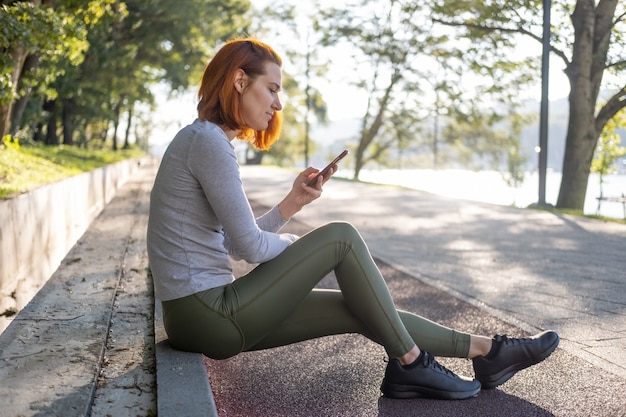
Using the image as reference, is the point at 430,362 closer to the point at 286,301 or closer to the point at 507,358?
the point at 507,358

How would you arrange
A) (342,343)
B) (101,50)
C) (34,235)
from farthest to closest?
1. (101,50)
2. (34,235)
3. (342,343)

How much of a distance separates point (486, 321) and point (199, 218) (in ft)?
8.38

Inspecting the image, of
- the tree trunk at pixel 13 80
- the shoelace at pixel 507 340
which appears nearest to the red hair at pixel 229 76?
the shoelace at pixel 507 340

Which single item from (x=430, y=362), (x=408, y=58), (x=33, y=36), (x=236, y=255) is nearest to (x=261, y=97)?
(x=236, y=255)

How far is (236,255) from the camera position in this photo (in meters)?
3.42

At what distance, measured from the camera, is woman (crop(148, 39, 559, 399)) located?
126 inches

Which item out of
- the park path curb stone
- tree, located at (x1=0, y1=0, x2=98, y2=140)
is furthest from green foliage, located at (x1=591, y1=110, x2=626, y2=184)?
the park path curb stone

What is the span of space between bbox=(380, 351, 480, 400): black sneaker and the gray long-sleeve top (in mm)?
767

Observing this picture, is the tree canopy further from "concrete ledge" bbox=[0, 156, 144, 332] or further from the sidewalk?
the sidewalk

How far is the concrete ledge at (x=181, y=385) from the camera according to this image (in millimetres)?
2787

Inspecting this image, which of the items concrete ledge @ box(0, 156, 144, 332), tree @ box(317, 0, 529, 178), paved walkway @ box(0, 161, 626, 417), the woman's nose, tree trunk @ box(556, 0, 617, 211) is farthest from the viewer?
tree @ box(317, 0, 529, 178)

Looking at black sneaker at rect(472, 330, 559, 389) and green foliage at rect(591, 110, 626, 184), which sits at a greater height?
green foliage at rect(591, 110, 626, 184)

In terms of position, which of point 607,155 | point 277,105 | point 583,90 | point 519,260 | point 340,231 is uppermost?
point 583,90

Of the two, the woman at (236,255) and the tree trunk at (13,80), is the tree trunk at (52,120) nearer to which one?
the tree trunk at (13,80)
